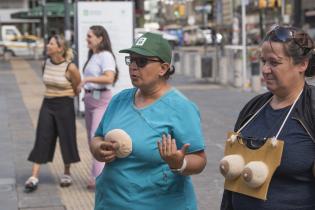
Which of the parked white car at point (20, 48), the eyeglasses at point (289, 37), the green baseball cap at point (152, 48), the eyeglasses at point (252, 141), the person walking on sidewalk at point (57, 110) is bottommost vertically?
the parked white car at point (20, 48)

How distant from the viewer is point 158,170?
3.43 m

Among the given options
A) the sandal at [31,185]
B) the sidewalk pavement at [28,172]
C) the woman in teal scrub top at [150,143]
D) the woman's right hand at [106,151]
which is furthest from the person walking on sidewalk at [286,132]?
the sandal at [31,185]

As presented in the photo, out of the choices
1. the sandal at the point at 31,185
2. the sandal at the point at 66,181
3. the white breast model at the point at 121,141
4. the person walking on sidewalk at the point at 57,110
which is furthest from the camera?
the sandal at the point at 66,181

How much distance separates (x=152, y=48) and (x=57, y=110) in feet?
14.7

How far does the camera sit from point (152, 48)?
11.4 feet

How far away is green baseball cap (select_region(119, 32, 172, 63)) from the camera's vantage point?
345 cm

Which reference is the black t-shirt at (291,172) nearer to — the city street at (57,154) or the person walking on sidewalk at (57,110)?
the city street at (57,154)

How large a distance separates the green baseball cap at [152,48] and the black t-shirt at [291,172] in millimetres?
742

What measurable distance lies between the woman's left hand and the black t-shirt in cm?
35

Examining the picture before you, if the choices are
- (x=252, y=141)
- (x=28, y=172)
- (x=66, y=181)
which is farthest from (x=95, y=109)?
(x=252, y=141)

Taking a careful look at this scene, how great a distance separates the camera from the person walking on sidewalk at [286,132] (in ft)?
9.44

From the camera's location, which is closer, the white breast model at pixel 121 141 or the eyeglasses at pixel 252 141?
the eyeglasses at pixel 252 141

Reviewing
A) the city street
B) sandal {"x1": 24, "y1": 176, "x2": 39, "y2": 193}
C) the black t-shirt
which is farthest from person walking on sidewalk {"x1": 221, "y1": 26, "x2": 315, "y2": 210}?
sandal {"x1": 24, "y1": 176, "x2": 39, "y2": 193}

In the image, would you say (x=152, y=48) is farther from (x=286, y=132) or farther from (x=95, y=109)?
(x=95, y=109)
